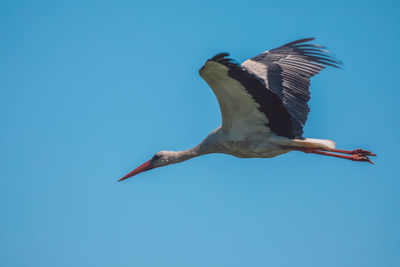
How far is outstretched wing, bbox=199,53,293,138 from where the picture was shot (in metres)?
6.54

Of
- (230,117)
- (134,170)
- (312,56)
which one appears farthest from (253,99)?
(134,170)

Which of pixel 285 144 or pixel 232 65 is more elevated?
pixel 232 65

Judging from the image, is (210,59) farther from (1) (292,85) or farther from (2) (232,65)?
(1) (292,85)

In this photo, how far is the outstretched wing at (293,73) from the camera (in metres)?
8.20

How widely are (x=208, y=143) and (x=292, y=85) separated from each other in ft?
5.89

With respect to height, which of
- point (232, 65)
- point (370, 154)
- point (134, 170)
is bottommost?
point (370, 154)

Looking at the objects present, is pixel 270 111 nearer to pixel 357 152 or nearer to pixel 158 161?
pixel 357 152

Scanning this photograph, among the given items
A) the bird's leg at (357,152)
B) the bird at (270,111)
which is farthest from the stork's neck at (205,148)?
the bird's leg at (357,152)

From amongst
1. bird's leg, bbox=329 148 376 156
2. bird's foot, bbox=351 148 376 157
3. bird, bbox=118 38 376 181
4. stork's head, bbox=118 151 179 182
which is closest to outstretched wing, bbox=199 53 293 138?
bird, bbox=118 38 376 181

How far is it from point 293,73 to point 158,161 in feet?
10.2

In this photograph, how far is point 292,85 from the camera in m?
8.41

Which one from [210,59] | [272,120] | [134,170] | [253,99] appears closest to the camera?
[210,59]

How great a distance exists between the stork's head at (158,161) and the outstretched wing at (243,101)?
5.28ft

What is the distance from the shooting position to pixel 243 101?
757cm
